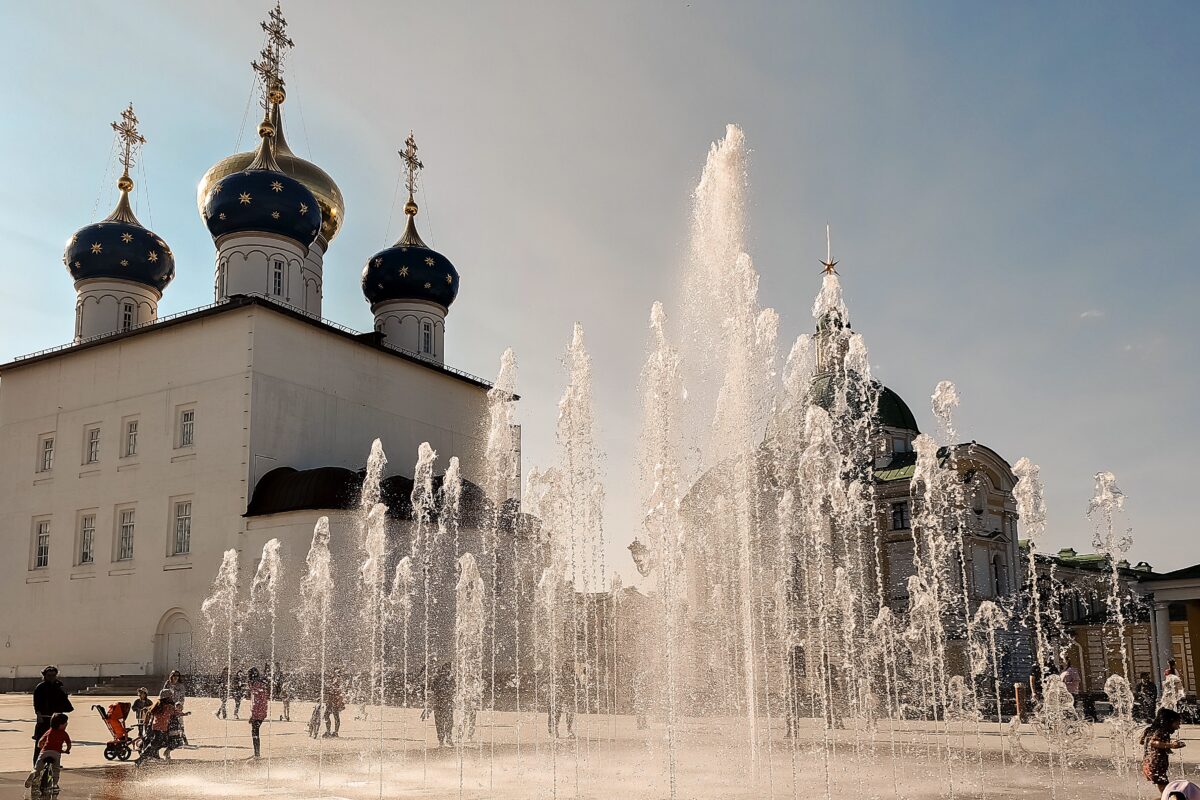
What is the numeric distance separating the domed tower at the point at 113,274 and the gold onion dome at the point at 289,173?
288 cm

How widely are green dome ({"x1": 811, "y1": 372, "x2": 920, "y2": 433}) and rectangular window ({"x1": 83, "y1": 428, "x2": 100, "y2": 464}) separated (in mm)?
24236

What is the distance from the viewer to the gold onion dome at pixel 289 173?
38.7 meters

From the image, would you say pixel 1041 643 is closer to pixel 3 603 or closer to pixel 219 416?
pixel 219 416

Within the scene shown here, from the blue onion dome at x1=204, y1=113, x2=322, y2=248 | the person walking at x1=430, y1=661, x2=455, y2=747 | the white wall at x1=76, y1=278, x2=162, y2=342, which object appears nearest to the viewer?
the person walking at x1=430, y1=661, x2=455, y2=747

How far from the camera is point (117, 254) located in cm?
3816

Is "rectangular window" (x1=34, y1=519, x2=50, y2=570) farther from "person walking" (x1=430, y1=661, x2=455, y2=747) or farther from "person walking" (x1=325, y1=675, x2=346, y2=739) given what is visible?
"person walking" (x1=430, y1=661, x2=455, y2=747)

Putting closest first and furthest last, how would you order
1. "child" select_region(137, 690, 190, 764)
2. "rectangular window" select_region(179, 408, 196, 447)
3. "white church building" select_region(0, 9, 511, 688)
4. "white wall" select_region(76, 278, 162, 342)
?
"child" select_region(137, 690, 190, 764), "white church building" select_region(0, 9, 511, 688), "rectangular window" select_region(179, 408, 196, 447), "white wall" select_region(76, 278, 162, 342)

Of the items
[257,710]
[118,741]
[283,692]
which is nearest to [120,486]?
[283,692]

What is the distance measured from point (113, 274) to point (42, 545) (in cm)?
1015

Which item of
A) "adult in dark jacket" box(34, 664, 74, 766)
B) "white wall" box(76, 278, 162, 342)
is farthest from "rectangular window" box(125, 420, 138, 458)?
"adult in dark jacket" box(34, 664, 74, 766)

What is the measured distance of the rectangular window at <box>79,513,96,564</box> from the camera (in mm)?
32312

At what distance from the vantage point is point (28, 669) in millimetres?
32000

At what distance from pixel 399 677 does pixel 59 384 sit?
16.9 m

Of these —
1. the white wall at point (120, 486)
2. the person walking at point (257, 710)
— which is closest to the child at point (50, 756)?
the person walking at point (257, 710)
